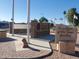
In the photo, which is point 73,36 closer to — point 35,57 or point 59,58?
point 59,58

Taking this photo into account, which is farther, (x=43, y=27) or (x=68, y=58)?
(x=43, y=27)

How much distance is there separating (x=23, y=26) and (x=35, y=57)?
17852mm

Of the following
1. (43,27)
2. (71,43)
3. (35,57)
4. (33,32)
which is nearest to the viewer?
(35,57)

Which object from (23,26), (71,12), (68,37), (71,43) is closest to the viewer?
(71,43)

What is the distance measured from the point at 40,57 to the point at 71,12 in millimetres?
59051

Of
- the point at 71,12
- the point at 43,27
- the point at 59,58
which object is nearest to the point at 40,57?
the point at 59,58

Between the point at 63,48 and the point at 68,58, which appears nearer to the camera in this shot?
the point at 68,58

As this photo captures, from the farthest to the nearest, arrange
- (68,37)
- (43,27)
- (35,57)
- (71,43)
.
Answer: (43,27), (68,37), (71,43), (35,57)

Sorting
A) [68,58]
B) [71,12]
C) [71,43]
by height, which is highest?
[71,12]

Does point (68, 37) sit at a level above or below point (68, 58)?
above

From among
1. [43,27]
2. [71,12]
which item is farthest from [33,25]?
[71,12]

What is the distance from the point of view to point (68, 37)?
11828 mm

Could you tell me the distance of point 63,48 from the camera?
978 cm

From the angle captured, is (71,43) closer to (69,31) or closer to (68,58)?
(68,58)
